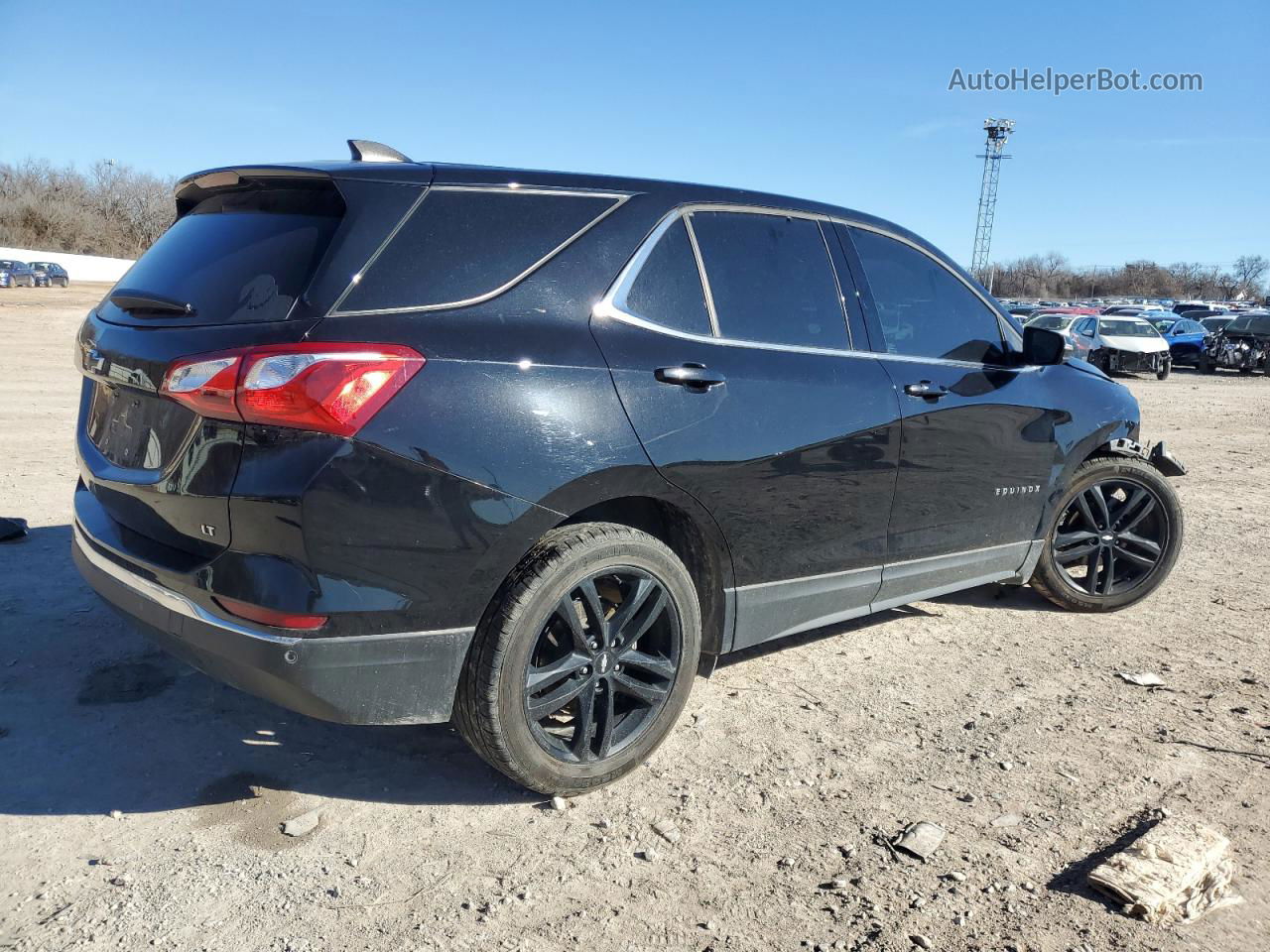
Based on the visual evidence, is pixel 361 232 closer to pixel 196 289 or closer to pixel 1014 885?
pixel 196 289

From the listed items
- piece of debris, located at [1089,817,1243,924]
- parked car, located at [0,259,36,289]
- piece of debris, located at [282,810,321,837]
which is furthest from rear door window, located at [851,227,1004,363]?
parked car, located at [0,259,36,289]

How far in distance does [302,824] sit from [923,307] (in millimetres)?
3012

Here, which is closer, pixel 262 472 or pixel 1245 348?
pixel 262 472

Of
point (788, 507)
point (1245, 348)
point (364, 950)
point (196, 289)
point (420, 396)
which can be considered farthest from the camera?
point (1245, 348)

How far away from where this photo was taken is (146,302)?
9.32ft

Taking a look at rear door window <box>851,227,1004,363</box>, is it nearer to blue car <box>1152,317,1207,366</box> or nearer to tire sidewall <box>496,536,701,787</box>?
tire sidewall <box>496,536,701,787</box>

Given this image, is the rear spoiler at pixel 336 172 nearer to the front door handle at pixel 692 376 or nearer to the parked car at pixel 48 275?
the front door handle at pixel 692 376

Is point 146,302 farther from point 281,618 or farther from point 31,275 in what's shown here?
point 31,275

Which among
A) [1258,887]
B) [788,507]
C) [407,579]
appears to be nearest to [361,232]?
[407,579]

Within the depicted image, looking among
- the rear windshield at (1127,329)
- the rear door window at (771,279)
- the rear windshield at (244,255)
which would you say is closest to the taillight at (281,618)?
the rear windshield at (244,255)

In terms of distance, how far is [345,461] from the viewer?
7.87 ft

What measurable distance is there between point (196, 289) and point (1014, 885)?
2.74 meters

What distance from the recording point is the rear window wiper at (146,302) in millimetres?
2727

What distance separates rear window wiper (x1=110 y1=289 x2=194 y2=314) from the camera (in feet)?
8.95
